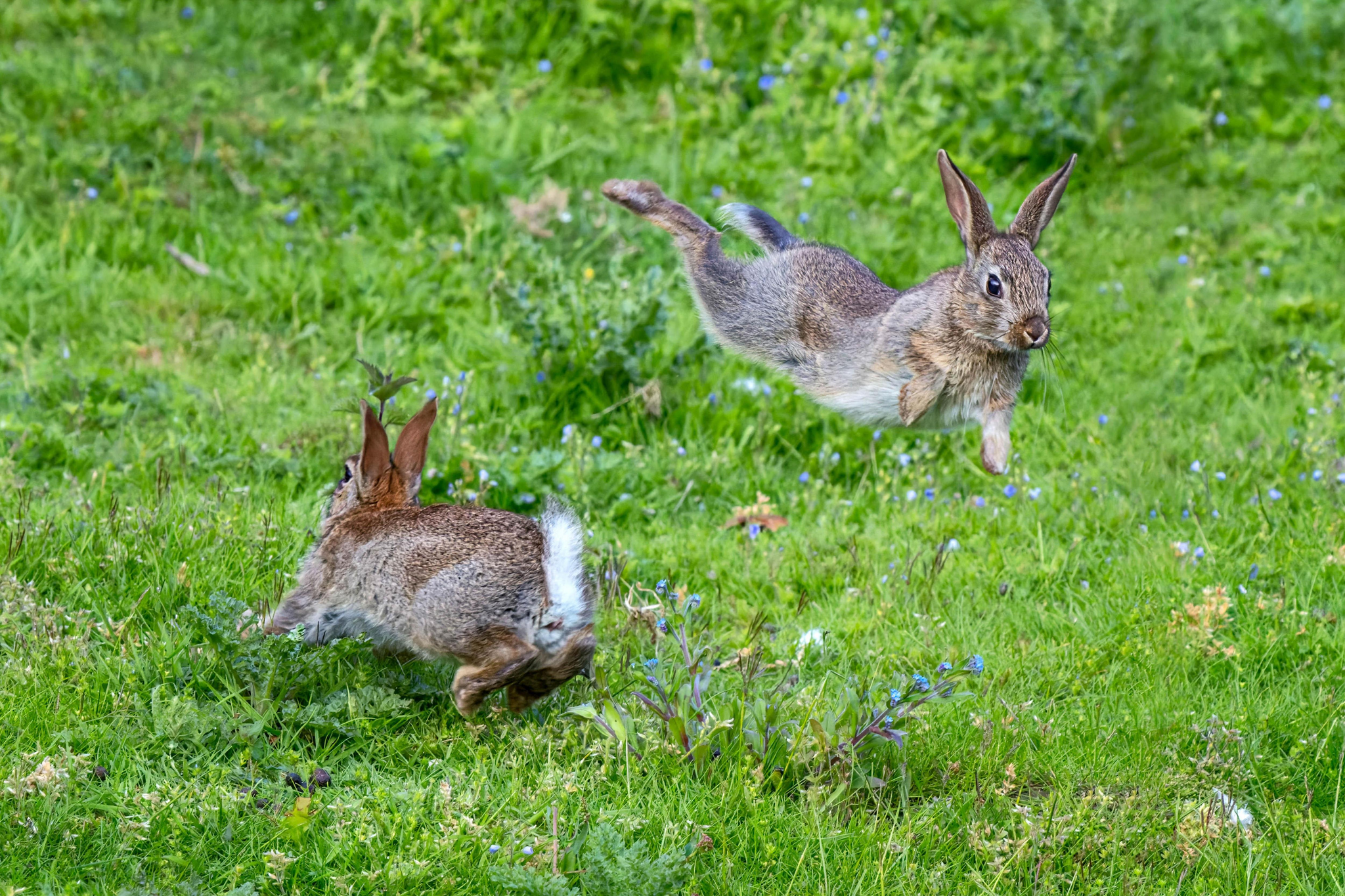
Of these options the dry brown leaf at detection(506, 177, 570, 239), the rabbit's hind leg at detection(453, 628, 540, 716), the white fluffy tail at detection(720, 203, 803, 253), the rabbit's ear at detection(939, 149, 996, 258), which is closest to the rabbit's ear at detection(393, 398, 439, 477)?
the rabbit's hind leg at detection(453, 628, 540, 716)

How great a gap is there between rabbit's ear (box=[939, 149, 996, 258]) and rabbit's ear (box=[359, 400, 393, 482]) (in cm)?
169

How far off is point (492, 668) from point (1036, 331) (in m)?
1.68

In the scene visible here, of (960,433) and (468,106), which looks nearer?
(960,433)

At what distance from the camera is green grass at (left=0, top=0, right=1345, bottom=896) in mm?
3969

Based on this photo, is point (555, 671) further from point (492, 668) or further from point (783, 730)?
point (783, 730)

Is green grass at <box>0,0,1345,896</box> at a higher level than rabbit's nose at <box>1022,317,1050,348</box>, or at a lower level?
lower

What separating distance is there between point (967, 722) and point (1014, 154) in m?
4.72

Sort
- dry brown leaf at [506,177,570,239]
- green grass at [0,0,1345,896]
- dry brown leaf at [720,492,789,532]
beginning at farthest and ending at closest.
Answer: dry brown leaf at [506,177,570,239] → dry brown leaf at [720,492,789,532] → green grass at [0,0,1345,896]

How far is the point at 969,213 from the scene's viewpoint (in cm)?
366

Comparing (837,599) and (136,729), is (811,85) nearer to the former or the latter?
(837,599)

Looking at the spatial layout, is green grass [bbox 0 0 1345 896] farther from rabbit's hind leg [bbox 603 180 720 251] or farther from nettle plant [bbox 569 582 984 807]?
rabbit's hind leg [bbox 603 180 720 251]

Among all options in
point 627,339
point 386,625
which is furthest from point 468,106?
point 386,625

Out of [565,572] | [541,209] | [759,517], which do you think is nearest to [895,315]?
[565,572]

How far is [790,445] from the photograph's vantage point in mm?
6242
